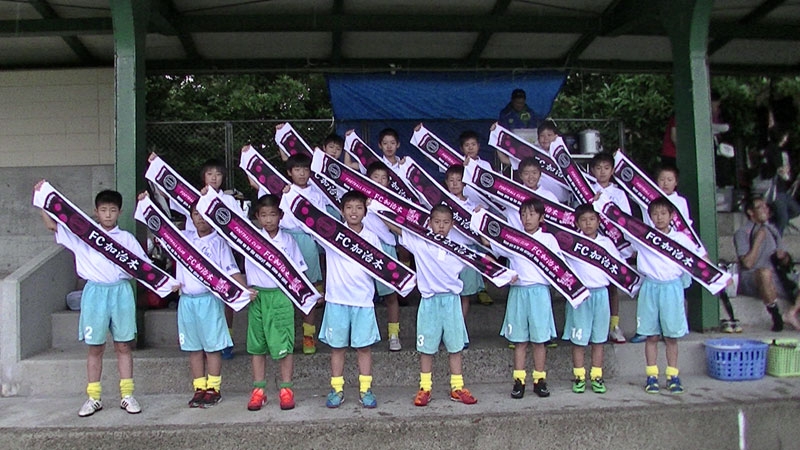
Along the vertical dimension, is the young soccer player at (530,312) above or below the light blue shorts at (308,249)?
below

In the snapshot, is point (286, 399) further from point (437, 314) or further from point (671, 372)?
point (671, 372)

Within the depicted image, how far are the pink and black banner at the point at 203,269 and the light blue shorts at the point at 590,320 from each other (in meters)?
2.58

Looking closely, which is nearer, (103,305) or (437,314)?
(103,305)

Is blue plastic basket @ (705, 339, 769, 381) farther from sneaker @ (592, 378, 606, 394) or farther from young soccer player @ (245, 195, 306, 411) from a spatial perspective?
young soccer player @ (245, 195, 306, 411)

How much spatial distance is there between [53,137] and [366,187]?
5089 millimetres

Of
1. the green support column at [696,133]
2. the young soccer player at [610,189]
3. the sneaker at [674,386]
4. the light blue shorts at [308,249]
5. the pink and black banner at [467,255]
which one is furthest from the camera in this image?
the green support column at [696,133]

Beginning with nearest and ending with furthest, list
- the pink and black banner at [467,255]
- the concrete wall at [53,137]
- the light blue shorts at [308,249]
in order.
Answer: the pink and black banner at [467,255] < the light blue shorts at [308,249] < the concrete wall at [53,137]

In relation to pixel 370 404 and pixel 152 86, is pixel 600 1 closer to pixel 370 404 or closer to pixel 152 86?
A: pixel 370 404

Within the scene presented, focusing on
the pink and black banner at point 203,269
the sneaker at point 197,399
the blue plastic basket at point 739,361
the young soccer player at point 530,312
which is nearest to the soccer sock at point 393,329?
the young soccer player at point 530,312

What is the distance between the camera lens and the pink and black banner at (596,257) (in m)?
5.41

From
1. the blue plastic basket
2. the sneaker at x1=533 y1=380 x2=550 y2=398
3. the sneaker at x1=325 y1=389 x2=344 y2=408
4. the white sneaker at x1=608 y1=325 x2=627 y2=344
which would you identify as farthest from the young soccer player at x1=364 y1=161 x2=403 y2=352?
the blue plastic basket

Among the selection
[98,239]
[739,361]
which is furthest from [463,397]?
[98,239]

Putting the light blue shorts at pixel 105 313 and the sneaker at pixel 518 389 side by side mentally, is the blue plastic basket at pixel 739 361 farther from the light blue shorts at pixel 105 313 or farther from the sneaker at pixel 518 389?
the light blue shorts at pixel 105 313

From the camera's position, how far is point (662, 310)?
213 inches
